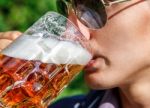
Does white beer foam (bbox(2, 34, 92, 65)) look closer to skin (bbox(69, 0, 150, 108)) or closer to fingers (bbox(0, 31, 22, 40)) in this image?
skin (bbox(69, 0, 150, 108))

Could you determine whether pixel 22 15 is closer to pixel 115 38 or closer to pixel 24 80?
pixel 115 38

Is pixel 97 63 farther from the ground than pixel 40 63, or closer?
closer

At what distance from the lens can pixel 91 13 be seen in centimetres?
223

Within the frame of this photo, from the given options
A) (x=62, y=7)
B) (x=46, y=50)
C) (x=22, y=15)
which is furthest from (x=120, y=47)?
(x=22, y=15)

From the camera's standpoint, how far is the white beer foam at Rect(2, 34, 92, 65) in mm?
1944

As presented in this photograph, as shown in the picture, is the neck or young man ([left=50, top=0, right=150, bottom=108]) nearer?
young man ([left=50, top=0, right=150, bottom=108])

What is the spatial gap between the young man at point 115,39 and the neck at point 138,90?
0.01 m

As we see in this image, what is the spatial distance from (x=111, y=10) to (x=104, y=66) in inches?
7.5

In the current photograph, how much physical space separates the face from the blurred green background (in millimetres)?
2150

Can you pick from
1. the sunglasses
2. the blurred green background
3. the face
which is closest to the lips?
the face

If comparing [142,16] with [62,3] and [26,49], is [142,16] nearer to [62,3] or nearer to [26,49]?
[62,3]

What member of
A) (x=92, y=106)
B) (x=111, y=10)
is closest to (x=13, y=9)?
(x=92, y=106)

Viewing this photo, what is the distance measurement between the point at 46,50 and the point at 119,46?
0.36 m

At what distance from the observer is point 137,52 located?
2.23m
